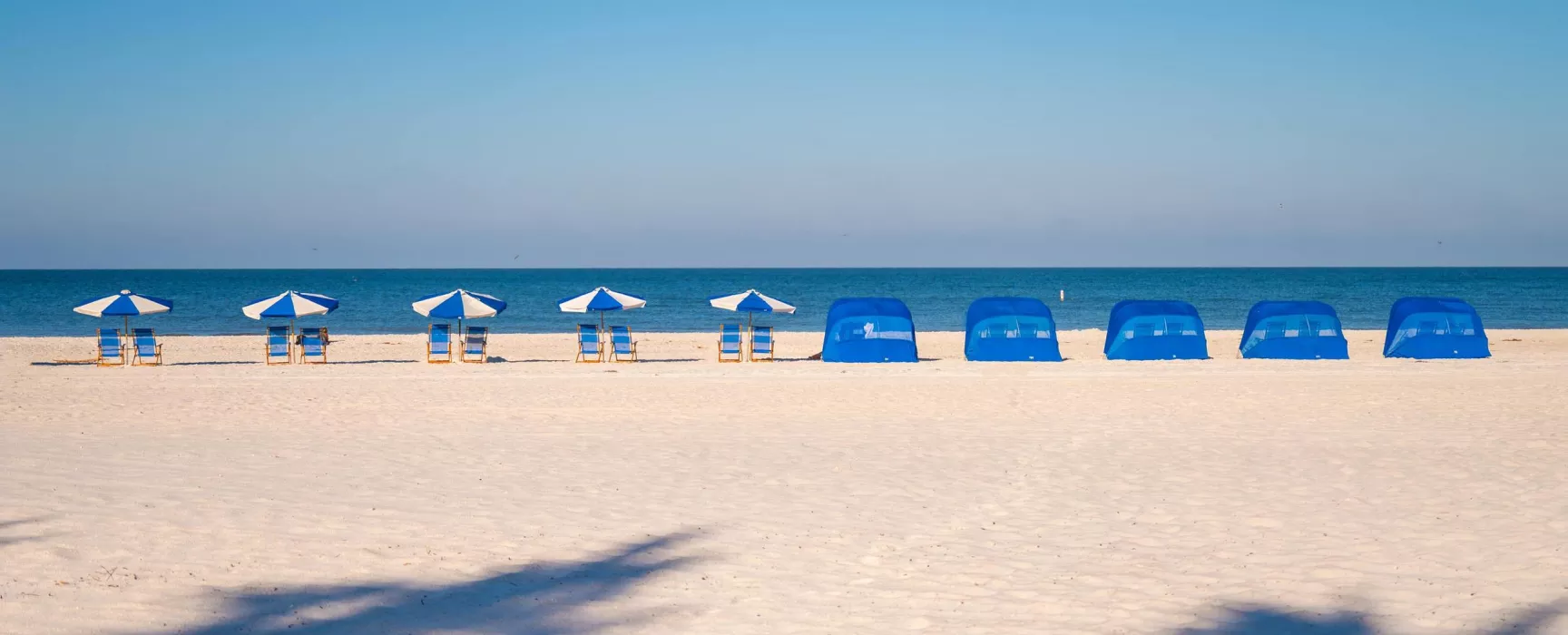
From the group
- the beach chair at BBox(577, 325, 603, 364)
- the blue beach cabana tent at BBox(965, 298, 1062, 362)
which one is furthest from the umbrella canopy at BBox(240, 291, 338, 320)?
the blue beach cabana tent at BBox(965, 298, 1062, 362)

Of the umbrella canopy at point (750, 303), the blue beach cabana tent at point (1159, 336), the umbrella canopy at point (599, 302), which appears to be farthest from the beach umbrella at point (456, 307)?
the blue beach cabana tent at point (1159, 336)

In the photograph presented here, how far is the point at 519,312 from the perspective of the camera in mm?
47625

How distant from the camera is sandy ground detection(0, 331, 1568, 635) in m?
4.98

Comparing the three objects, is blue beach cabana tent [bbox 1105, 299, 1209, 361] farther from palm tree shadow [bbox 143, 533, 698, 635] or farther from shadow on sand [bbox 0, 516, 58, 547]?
shadow on sand [bbox 0, 516, 58, 547]

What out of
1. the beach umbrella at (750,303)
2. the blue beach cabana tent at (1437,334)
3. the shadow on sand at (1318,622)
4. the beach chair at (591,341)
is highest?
the beach umbrella at (750,303)

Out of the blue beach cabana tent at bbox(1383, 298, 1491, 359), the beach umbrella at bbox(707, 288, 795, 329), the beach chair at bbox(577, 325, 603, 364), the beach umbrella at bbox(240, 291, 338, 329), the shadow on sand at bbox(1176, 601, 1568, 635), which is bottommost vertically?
the shadow on sand at bbox(1176, 601, 1568, 635)

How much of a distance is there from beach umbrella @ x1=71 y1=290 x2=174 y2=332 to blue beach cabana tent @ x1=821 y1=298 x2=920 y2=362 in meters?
11.1

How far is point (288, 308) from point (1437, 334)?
19234 mm

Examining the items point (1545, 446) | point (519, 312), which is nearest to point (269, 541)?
point (1545, 446)

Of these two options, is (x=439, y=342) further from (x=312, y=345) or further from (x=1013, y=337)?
(x=1013, y=337)

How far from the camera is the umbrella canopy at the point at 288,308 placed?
18.9m

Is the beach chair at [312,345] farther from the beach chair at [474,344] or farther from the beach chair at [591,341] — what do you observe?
the beach chair at [591,341]

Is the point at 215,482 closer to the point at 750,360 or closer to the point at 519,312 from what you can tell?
the point at 750,360

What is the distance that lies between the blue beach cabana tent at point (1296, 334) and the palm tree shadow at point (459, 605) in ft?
51.1
